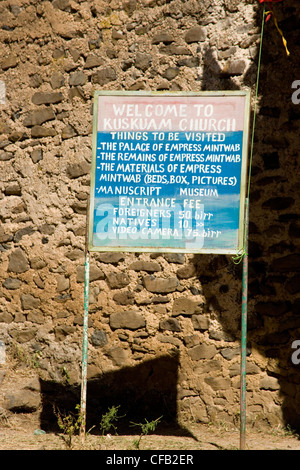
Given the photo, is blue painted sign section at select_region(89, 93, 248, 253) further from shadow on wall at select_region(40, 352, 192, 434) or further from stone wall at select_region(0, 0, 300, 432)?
shadow on wall at select_region(40, 352, 192, 434)

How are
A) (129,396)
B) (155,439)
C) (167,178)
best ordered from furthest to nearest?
(129,396)
(155,439)
(167,178)

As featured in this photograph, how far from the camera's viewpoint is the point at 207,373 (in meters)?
4.41

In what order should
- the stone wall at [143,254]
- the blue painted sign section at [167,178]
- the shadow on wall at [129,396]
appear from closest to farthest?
the blue painted sign section at [167,178] < the stone wall at [143,254] < the shadow on wall at [129,396]

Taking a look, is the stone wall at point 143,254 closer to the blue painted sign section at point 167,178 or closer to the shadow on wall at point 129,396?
the shadow on wall at point 129,396

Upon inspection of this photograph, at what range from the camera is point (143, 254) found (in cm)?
460

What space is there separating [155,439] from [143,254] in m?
1.45

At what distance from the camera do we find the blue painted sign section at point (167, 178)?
12.2 feet

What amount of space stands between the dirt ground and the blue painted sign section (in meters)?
1.36

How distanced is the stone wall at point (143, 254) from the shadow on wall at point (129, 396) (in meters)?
0.02

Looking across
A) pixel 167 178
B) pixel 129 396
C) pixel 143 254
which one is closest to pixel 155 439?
pixel 129 396

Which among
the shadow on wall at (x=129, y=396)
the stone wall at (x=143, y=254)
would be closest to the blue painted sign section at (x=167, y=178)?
the stone wall at (x=143, y=254)

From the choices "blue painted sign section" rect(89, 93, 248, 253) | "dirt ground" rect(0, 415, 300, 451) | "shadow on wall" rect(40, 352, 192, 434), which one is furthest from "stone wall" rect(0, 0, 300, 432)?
"blue painted sign section" rect(89, 93, 248, 253)

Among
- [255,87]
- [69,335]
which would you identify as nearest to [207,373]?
[69,335]

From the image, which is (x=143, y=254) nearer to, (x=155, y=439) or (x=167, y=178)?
(x=167, y=178)
